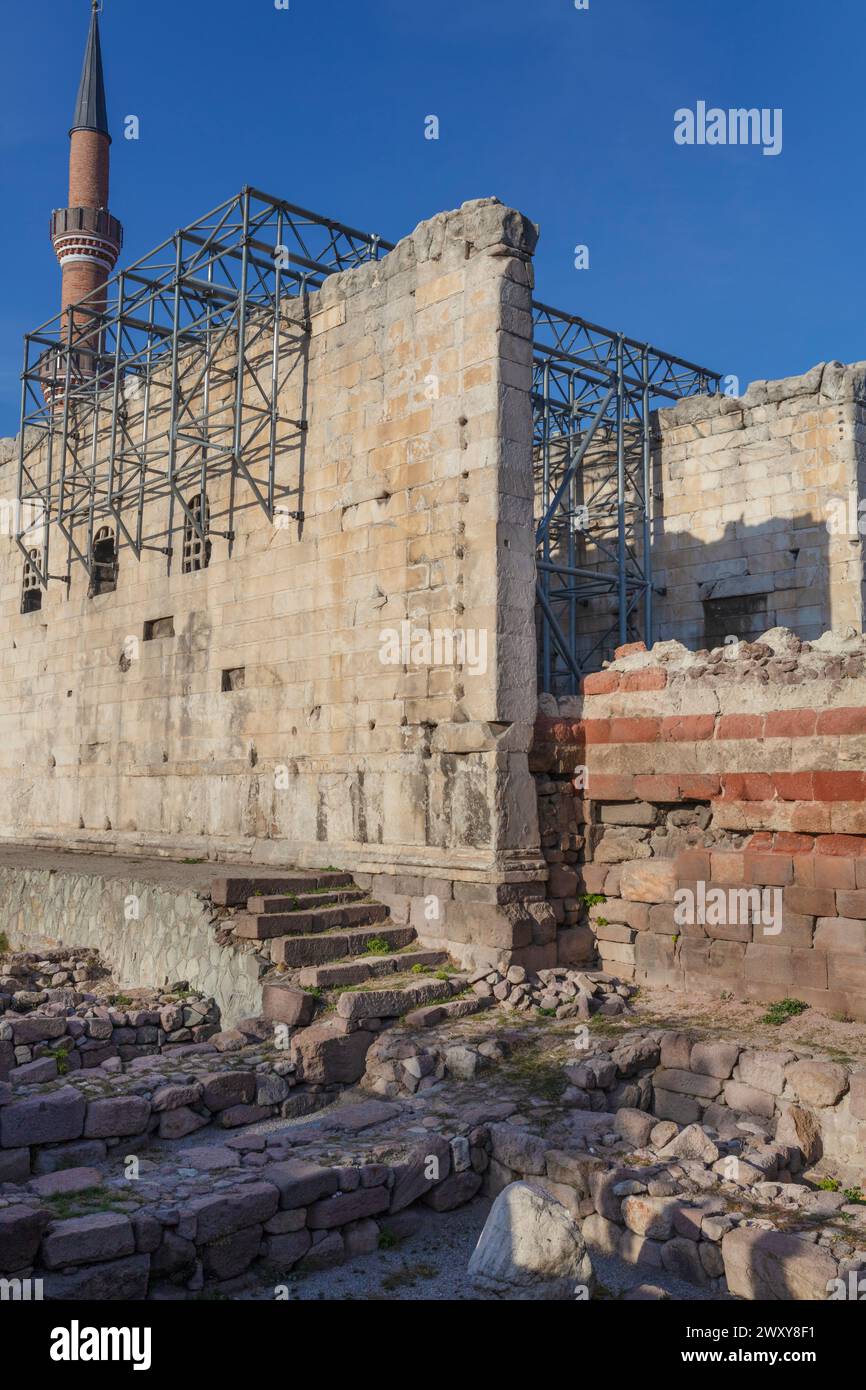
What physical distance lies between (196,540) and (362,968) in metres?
7.31

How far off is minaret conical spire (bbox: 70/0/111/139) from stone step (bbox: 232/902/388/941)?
2824 centimetres

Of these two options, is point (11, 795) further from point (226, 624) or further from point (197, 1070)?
point (197, 1070)

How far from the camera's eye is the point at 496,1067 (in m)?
7.72

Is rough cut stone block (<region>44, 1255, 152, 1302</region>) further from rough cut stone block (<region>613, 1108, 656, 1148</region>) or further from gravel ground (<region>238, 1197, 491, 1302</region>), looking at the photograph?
rough cut stone block (<region>613, 1108, 656, 1148</region>)

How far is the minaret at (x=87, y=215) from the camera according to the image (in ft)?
95.4

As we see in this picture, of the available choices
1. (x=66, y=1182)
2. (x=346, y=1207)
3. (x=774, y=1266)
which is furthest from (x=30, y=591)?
(x=774, y=1266)

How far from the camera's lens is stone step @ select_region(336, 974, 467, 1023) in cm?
827

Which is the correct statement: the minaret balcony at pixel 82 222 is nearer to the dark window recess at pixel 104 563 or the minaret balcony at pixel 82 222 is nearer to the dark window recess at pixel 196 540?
the dark window recess at pixel 104 563

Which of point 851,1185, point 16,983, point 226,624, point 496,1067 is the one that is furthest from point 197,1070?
point 226,624

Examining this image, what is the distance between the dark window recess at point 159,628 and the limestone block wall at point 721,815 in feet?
20.4

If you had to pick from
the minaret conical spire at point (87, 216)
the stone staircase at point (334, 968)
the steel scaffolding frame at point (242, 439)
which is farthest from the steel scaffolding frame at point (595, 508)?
the minaret conical spire at point (87, 216)

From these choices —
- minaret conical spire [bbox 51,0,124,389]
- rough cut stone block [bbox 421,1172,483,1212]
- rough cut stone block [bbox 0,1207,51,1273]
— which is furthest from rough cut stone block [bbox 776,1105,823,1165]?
minaret conical spire [bbox 51,0,124,389]

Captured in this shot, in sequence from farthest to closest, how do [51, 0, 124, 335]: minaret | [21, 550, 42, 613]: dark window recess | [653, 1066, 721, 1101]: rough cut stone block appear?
[51, 0, 124, 335]: minaret
[21, 550, 42, 613]: dark window recess
[653, 1066, 721, 1101]: rough cut stone block

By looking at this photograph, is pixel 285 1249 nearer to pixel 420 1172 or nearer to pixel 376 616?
pixel 420 1172
